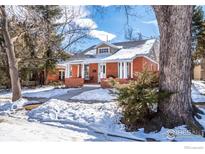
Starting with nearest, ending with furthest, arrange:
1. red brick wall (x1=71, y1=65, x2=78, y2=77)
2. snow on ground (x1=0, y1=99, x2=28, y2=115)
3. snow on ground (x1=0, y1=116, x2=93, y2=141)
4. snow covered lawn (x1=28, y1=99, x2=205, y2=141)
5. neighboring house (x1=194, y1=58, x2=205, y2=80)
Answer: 1. snow on ground (x1=0, y1=116, x2=93, y2=141)
2. snow covered lawn (x1=28, y1=99, x2=205, y2=141)
3. neighboring house (x1=194, y1=58, x2=205, y2=80)
4. red brick wall (x1=71, y1=65, x2=78, y2=77)
5. snow on ground (x1=0, y1=99, x2=28, y2=115)

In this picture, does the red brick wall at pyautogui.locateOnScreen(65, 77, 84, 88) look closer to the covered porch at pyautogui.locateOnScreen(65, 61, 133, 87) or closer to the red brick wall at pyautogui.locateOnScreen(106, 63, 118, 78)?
the covered porch at pyautogui.locateOnScreen(65, 61, 133, 87)

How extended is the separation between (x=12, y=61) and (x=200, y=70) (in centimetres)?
201

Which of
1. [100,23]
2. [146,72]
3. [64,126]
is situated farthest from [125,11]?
[64,126]

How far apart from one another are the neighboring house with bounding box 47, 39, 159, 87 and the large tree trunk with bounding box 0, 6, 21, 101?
546mm

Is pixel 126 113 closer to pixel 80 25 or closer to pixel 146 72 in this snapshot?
pixel 146 72

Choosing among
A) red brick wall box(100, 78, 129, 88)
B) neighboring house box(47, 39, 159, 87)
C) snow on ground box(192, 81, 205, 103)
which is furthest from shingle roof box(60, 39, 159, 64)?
snow on ground box(192, 81, 205, 103)

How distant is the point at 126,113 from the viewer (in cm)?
368

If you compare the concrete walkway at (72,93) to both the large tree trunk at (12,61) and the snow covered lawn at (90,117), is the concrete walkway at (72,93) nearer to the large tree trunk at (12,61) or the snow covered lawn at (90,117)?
the snow covered lawn at (90,117)

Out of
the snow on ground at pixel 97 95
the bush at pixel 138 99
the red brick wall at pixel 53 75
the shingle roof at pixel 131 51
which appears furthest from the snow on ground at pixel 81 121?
the shingle roof at pixel 131 51

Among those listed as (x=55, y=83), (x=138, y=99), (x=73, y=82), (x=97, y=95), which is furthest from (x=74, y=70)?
(x=138, y=99)

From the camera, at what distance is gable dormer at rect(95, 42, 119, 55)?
12.3 feet

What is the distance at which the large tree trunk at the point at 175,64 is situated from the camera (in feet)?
11.8

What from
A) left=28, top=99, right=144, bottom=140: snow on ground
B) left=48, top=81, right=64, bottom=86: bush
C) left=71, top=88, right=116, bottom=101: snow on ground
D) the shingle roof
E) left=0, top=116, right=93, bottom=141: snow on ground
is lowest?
left=0, top=116, right=93, bottom=141: snow on ground

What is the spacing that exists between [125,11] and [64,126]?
1.32 meters
